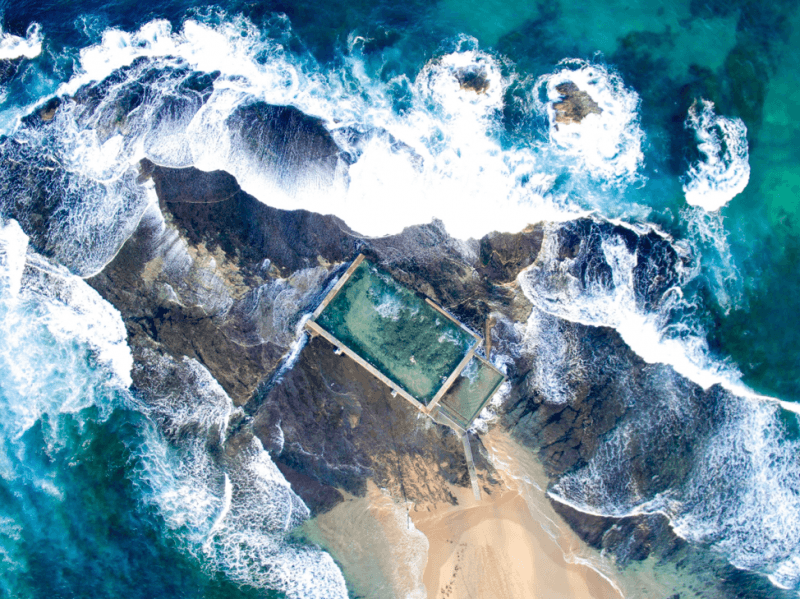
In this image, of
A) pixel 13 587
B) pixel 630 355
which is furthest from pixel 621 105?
pixel 13 587

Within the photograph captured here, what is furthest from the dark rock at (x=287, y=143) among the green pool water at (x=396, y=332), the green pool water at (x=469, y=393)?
the green pool water at (x=469, y=393)

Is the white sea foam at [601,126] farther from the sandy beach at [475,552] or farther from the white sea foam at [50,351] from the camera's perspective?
the white sea foam at [50,351]

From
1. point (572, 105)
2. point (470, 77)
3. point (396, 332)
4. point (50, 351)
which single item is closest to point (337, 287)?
point (396, 332)

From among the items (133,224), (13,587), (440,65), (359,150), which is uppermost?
(440,65)

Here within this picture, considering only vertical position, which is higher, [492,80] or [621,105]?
[621,105]

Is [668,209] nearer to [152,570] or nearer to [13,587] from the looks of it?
[152,570]

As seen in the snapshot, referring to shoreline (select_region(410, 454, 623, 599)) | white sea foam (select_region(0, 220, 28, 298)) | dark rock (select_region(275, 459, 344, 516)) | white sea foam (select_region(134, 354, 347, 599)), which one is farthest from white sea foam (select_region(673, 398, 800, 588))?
white sea foam (select_region(0, 220, 28, 298))
